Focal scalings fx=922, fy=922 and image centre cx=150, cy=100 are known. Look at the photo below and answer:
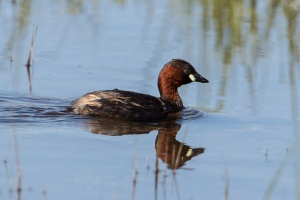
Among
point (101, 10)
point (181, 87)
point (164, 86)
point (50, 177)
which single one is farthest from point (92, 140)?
point (101, 10)

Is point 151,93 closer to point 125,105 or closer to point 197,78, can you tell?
point 197,78

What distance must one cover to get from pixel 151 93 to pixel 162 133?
2122mm

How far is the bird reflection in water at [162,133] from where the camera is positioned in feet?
28.3

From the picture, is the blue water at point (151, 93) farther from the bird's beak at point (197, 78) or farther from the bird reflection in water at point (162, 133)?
the bird's beak at point (197, 78)

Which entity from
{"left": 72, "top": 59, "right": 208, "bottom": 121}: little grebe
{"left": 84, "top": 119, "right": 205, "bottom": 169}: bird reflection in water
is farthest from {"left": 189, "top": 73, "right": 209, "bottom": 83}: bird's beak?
{"left": 84, "top": 119, "right": 205, "bottom": 169}: bird reflection in water

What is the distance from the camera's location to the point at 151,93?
1212cm

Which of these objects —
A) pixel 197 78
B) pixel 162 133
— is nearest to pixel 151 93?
pixel 197 78

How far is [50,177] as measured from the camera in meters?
7.61

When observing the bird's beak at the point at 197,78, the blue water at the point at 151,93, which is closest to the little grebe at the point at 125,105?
the bird's beak at the point at 197,78

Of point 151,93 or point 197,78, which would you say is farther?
point 151,93

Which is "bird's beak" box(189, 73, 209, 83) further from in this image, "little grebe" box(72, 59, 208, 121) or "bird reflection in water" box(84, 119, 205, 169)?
"bird reflection in water" box(84, 119, 205, 169)

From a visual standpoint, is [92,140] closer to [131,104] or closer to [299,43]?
[131,104]

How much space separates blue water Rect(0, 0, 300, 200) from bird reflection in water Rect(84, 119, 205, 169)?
14 millimetres

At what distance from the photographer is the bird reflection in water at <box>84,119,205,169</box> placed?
28.3 ft
